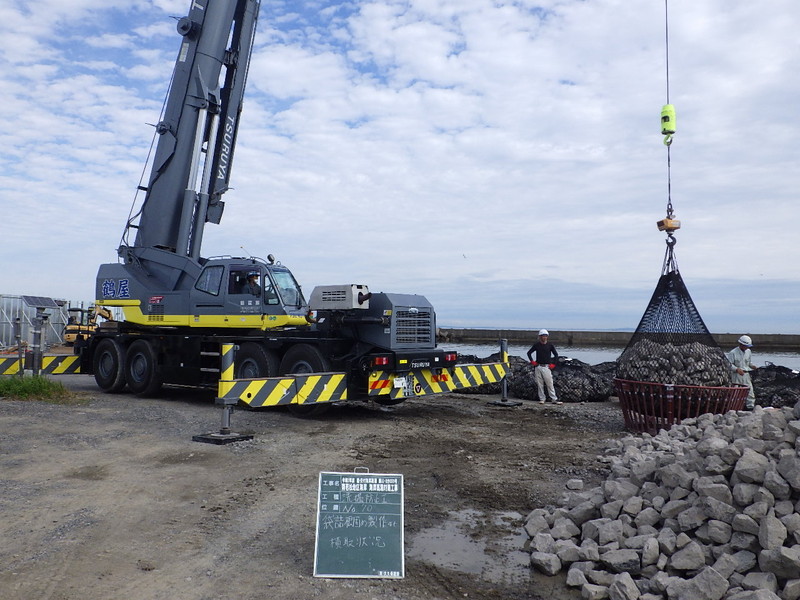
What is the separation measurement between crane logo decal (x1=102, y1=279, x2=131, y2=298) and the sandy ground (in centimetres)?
317

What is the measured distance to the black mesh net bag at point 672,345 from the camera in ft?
30.9

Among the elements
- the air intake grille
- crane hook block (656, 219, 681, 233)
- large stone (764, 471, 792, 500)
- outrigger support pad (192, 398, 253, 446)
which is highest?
crane hook block (656, 219, 681, 233)

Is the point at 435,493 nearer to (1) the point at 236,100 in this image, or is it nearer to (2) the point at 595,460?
(2) the point at 595,460

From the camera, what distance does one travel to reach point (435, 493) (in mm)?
6539

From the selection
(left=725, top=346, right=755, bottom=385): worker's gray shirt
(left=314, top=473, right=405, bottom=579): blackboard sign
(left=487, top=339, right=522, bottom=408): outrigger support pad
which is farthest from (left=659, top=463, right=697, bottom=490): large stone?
(left=487, top=339, right=522, bottom=408): outrigger support pad

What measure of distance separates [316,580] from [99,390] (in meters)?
12.1

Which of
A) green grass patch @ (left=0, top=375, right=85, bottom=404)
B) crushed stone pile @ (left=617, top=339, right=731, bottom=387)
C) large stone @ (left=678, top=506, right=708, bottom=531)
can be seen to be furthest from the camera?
green grass patch @ (left=0, top=375, right=85, bottom=404)

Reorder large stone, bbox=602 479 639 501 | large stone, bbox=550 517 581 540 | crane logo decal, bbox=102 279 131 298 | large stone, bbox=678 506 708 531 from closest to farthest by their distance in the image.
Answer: large stone, bbox=678 506 708 531 → large stone, bbox=550 517 581 540 → large stone, bbox=602 479 639 501 → crane logo decal, bbox=102 279 131 298

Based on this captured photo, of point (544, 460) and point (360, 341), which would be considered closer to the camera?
point (544, 460)

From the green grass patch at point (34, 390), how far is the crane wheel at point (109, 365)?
52.8 inches

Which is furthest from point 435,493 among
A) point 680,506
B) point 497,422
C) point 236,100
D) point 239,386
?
point 236,100

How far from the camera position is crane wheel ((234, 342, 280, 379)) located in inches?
449

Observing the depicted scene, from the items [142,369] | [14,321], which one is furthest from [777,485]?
[14,321]

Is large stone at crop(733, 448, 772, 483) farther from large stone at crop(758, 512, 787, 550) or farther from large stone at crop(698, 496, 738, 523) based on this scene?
large stone at crop(758, 512, 787, 550)
